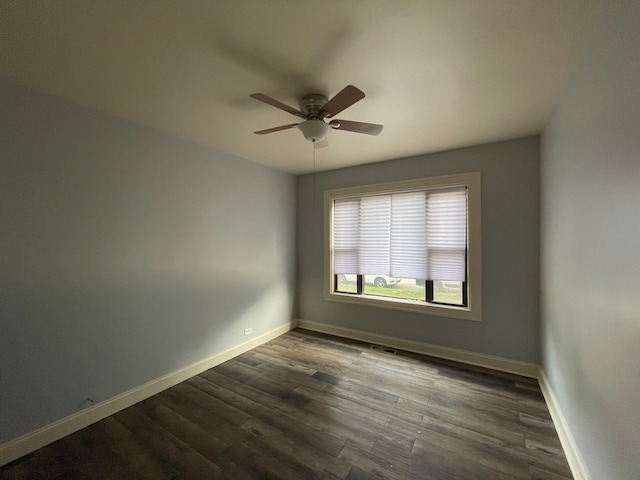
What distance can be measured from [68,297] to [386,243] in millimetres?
3389

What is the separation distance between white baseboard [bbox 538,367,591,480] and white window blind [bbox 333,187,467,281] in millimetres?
1285

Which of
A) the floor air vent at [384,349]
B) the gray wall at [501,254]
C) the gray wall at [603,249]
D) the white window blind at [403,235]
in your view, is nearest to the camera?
the gray wall at [603,249]

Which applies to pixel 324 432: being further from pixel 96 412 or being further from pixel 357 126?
pixel 357 126

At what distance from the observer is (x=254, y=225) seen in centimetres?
354

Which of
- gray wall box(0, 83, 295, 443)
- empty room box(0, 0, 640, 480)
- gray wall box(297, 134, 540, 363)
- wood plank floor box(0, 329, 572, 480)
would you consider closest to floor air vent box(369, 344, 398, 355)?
empty room box(0, 0, 640, 480)

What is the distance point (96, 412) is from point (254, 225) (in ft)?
7.82

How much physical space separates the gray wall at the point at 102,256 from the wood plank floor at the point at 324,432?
41 cm

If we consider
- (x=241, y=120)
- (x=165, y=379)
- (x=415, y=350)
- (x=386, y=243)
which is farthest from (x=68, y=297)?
(x=415, y=350)

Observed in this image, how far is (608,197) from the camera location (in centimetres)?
120

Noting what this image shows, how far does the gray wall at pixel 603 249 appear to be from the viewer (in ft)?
3.28

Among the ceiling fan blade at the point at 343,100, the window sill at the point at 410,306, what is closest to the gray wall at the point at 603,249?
the window sill at the point at 410,306

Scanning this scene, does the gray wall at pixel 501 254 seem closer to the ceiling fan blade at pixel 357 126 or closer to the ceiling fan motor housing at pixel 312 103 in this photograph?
the ceiling fan blade at pixel 357 126

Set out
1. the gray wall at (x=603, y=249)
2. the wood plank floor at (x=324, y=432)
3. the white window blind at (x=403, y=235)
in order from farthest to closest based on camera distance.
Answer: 1. the white window blind at (x=403, y=235)
2. the wood plank floor at (x=324, y=432)
3. the gray wall at (x=603, y=249)

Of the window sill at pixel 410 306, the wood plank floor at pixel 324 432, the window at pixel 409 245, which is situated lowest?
the wood plank floor at pixel 324 432
